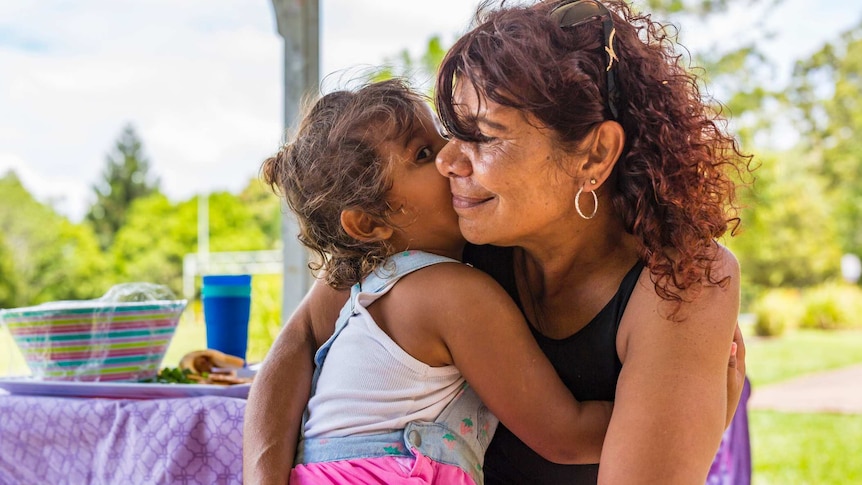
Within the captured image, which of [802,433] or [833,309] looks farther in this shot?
[833,309]

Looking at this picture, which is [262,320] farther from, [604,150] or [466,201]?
[604,150]

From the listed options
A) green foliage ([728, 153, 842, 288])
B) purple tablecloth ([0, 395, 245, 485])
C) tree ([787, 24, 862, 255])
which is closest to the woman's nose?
purple tablecloth ([0, 395, 245, 485])

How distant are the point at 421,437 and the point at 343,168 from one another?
45 centimetres

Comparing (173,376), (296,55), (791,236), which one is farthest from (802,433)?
(791,236)

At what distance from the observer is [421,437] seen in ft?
4.15

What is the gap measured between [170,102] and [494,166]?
30.4m

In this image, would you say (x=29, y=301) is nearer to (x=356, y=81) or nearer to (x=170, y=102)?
(x=170, y=102)

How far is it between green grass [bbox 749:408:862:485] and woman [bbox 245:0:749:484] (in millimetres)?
5175

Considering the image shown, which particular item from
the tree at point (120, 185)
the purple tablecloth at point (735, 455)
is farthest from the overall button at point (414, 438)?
the tree at point (120, 185)

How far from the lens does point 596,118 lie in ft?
3.92

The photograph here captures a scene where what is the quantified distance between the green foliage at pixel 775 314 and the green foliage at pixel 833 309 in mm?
157

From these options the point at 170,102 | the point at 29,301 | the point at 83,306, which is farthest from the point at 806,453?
the point at 170,102

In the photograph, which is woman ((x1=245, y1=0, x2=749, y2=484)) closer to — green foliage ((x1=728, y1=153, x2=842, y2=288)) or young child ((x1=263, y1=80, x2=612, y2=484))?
young child ((x1=263, y1=80, x2=612, y2=484))

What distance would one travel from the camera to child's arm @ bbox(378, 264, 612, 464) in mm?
1206
